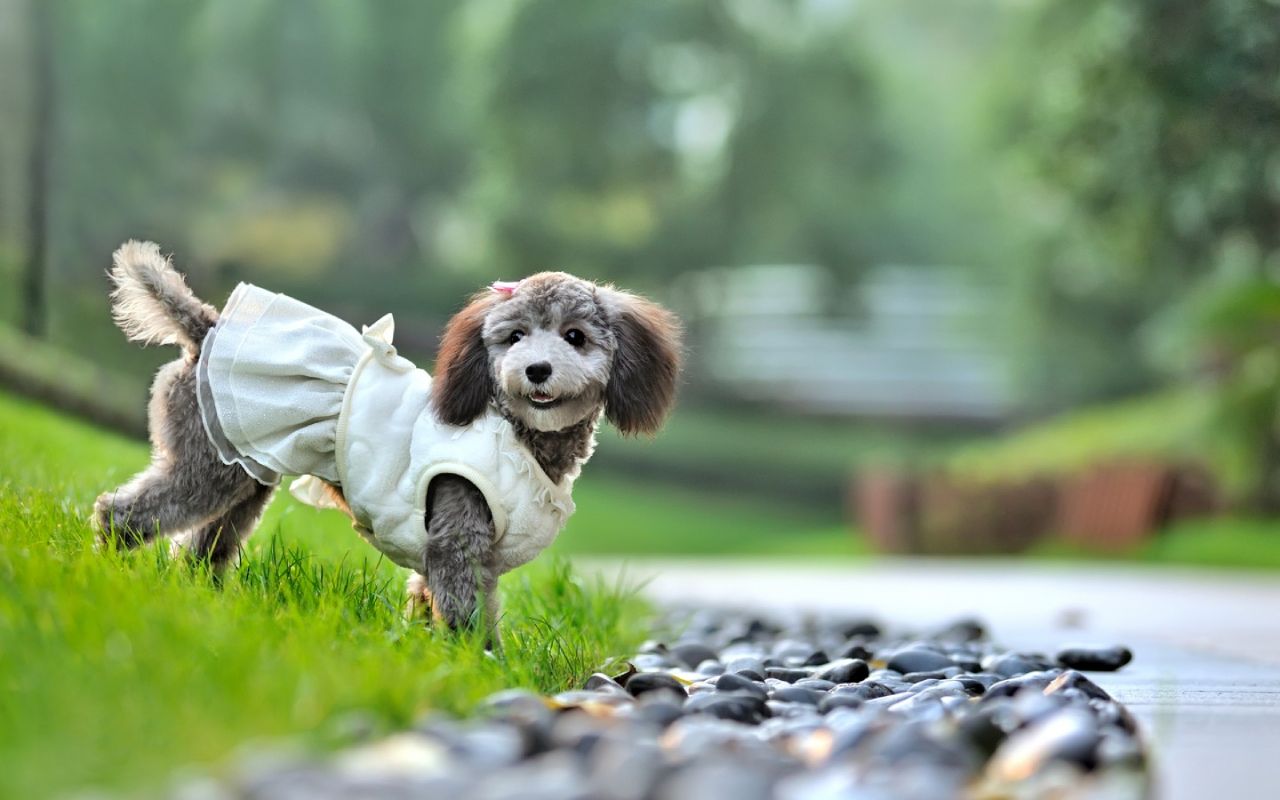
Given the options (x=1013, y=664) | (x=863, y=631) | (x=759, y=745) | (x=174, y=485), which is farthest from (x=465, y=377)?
(x=863, y=631)

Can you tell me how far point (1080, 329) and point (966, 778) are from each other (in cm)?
1884

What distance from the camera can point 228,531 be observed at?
3.97m

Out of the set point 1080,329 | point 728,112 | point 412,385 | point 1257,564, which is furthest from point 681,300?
point 412,385

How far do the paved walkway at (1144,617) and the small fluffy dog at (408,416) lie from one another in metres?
1.51

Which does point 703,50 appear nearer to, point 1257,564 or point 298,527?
point 1257,564

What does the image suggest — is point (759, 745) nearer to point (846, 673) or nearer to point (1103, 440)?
point (846, 673)

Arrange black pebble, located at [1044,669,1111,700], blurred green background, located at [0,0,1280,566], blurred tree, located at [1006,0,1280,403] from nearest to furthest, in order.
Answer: black pebble, located at [1044,669,1111,700] < blurred tree, located at [1006,0,1280,403] < blurred green background, located at [0,0,1280,566]

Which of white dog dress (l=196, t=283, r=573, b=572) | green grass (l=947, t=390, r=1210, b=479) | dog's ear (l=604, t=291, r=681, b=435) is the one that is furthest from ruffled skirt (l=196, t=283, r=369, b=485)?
green grass (l=947, t=390, r=1210, b=479)

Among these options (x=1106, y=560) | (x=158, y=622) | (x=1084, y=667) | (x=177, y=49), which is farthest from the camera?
(x=177, y=49)

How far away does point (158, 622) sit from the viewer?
2.54 m

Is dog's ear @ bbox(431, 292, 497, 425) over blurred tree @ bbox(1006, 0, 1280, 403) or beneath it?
beneath

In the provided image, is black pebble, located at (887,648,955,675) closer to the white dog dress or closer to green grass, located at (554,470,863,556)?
the white dog dress

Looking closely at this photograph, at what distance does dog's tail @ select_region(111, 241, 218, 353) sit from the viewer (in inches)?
148

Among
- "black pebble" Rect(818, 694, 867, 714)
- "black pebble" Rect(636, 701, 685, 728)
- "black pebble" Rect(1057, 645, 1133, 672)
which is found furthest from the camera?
"black pebble" Rect(1057, 645, 1133, 672)
